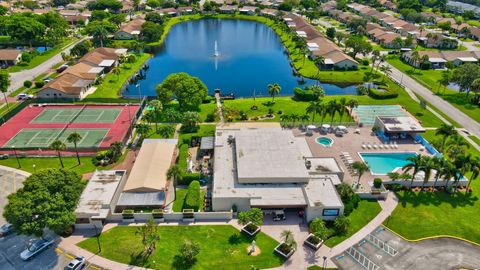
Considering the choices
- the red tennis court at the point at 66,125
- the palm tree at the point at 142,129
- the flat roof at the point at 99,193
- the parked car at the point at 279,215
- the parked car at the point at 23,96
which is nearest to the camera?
the flat roof at the point at 99,193

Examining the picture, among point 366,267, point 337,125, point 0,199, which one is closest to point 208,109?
point 337,125

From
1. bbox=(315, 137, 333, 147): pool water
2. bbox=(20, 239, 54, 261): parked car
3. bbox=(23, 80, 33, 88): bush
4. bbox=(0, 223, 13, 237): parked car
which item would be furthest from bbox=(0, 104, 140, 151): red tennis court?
bbox=(315, 137, 333, 147): pool water

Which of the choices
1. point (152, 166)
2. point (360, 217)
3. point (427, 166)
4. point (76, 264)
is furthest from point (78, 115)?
point (427, 166)

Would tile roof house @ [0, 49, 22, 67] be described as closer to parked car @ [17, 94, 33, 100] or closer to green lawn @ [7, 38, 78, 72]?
green lawn @ [7, 38, 78, 72]

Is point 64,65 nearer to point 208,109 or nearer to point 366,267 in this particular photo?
point 208,109

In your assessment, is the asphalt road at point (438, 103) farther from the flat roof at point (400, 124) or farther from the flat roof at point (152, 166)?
the flat roof at point (152, 166)

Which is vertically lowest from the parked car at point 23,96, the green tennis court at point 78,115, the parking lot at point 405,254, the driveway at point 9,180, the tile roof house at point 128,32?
the parking lot at point 405,254

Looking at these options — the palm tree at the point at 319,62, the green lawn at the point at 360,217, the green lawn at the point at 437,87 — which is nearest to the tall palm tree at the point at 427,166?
the green lawn at the point at 360,217

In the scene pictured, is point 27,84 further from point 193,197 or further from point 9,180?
point 193,197
